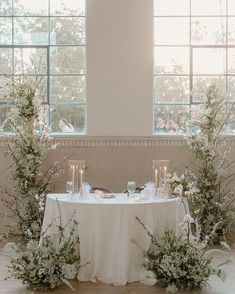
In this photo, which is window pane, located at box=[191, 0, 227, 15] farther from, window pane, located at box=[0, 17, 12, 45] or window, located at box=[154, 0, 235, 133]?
window pane, located at box=[0, 17, 12, 45]

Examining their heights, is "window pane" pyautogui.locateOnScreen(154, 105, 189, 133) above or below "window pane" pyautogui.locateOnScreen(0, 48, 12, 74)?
below

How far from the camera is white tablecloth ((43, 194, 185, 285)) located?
14.3 feet

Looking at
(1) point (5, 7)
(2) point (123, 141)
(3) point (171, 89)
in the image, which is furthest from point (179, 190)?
(1) point (5, 7)

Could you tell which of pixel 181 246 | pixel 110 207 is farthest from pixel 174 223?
pixel 110 207

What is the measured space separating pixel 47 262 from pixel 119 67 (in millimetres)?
2916

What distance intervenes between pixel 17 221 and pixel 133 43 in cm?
249

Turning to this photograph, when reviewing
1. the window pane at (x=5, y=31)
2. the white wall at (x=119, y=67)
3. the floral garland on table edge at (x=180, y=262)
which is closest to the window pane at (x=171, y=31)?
the white wall at (x=119, y=67)

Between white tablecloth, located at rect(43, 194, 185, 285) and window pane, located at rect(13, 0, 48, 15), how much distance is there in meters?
3.11

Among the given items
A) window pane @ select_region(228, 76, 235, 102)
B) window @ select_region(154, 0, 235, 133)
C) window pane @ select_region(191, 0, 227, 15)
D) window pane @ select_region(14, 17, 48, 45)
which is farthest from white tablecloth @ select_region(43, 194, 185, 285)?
window pane @ select_region(191, 0, 227, 15)

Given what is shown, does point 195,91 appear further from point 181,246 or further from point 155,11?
point 181,246

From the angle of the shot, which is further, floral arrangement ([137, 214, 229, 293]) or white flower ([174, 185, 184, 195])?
white flower ([174, 185, 184, 195])

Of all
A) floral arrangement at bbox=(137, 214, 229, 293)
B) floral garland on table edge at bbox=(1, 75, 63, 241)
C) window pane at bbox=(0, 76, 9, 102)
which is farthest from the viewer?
window pane at bbox=(0, 76, 9, 102)

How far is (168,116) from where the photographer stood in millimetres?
6695

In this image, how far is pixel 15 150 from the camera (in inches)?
240
